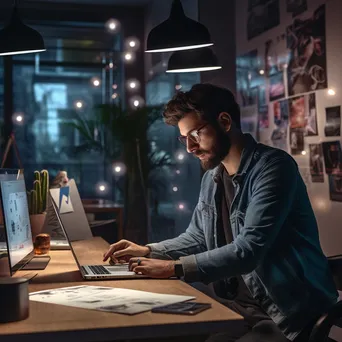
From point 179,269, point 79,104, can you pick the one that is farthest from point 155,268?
point 79,104

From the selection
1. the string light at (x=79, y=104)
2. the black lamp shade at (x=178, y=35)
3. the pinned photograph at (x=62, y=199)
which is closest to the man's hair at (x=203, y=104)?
the black lamp shade at (x=178, y=35)

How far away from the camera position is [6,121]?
26.7 feet

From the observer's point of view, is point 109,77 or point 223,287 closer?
point 223,287

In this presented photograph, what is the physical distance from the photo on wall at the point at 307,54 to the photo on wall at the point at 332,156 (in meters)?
0.35

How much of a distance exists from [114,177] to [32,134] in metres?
1.21

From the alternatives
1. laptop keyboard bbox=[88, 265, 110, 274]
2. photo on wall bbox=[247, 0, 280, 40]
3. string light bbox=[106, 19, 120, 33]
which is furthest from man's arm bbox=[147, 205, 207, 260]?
string light bbox=[106, 19, 120, 33]

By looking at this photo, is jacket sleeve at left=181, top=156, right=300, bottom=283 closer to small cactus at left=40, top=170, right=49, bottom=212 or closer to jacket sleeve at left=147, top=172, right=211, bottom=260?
jacket sleeve at left=147, top=172, right=211, bottom=260

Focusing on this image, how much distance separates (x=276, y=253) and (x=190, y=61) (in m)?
2.21

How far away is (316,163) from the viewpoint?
393 cm

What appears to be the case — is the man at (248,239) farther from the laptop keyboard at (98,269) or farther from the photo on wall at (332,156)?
the photo on wall at (332,156)

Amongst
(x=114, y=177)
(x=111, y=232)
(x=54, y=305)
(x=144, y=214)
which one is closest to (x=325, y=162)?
(x=54, y=305)

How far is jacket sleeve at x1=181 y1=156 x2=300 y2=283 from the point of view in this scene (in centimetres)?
198

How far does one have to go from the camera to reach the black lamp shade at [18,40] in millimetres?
3545

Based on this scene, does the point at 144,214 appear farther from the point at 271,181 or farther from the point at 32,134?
the point at 271,181
